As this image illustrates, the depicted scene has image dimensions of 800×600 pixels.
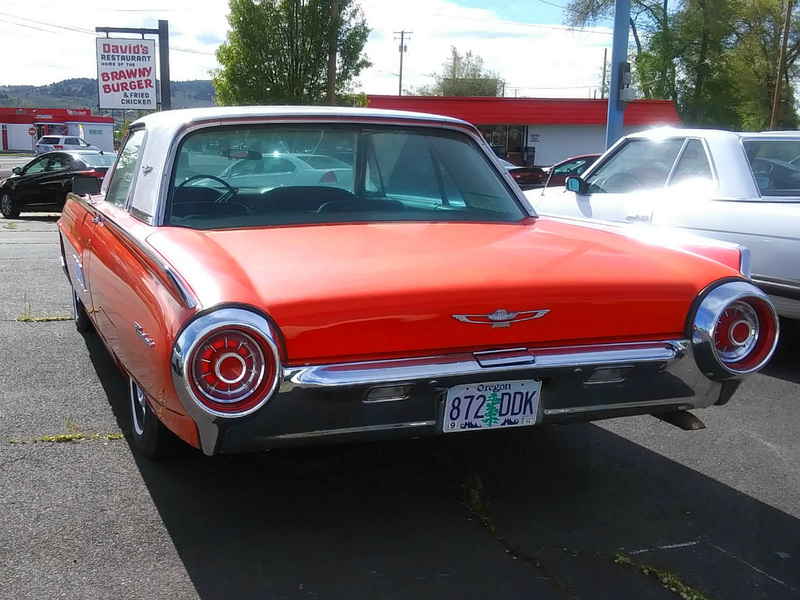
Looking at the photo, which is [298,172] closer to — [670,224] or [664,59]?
[670,224]

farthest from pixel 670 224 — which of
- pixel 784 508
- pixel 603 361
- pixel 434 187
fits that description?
pixel 603 361

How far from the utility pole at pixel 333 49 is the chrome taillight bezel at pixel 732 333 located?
22023 millimetres

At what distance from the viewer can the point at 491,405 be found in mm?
2779

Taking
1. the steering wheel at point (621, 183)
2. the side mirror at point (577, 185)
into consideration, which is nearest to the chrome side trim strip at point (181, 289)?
the side mirror at point (577, 185)

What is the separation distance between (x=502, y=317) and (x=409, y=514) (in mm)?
902

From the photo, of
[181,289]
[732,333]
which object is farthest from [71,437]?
[732,333]

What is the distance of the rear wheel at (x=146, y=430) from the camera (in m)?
3.33

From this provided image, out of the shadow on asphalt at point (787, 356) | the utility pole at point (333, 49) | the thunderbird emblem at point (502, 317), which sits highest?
the utility pole at point (333, 49)

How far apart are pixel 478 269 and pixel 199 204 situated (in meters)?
1.28

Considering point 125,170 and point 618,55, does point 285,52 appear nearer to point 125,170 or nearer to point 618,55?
point 618,55

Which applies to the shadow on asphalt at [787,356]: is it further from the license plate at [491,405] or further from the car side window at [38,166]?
the car side window at [38,166]

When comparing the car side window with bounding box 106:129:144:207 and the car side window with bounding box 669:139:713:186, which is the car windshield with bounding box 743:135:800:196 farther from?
the car side window with bounding box 106:129:144:207

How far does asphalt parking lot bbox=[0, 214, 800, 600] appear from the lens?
2639 millimetres

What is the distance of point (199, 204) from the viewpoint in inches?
135
